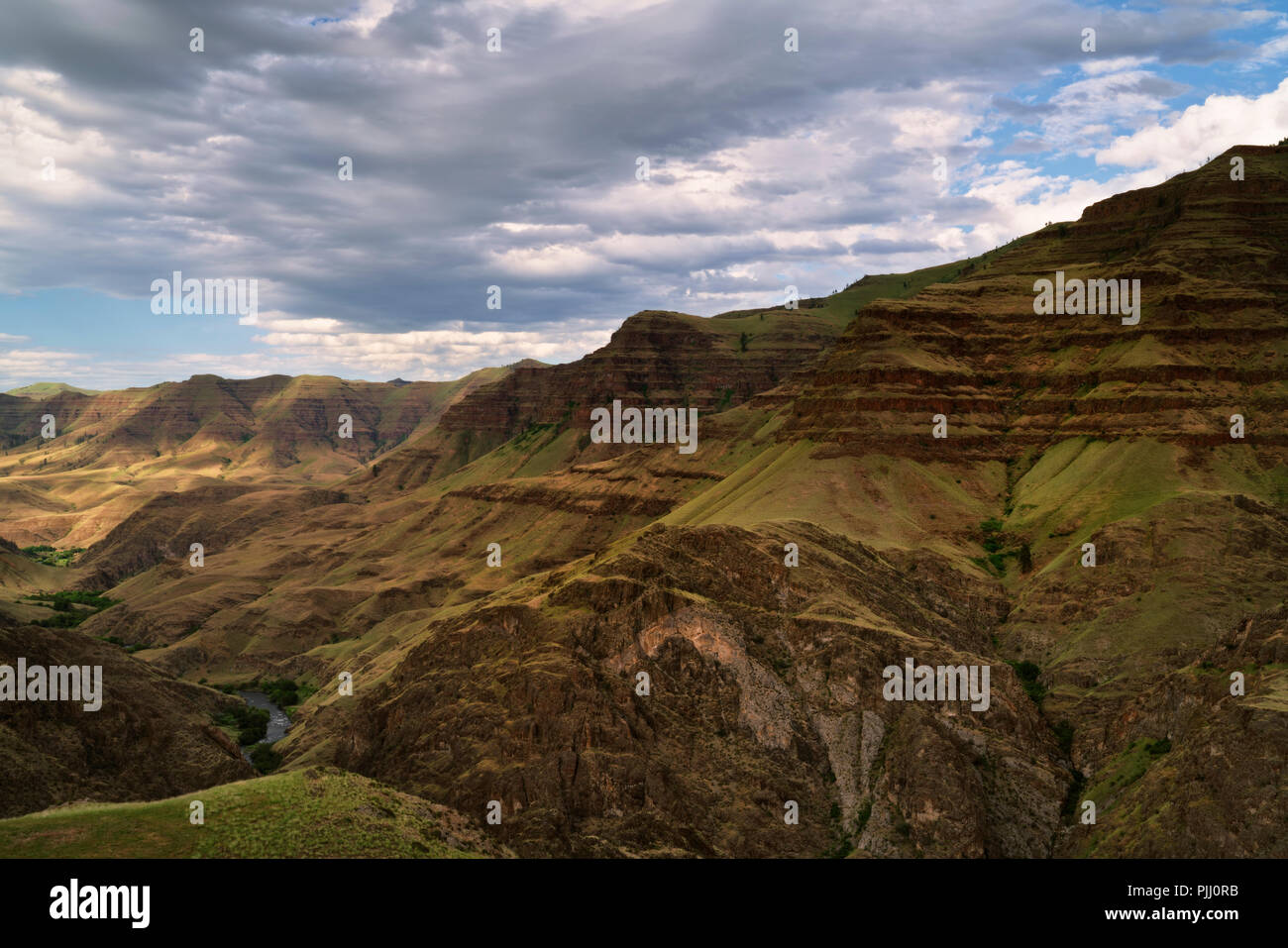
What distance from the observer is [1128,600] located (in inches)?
3775

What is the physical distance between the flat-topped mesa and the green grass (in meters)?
97.0

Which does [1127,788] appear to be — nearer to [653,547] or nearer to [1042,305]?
[653,547]

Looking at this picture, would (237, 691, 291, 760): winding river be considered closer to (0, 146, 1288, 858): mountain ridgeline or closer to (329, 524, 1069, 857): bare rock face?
(0, 146, 1288, 858): mountain ridgeline

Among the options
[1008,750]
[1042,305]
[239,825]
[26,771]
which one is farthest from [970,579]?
[26,771]

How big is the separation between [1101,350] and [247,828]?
5230 inches

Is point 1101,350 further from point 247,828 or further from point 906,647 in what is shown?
point 247,828

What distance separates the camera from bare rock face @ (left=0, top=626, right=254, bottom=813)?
7200 centimetres

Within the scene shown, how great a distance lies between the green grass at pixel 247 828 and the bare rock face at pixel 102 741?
23.4 m

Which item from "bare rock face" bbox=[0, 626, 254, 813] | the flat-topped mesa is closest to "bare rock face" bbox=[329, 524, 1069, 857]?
"bare rock face" bbox=[0, 626, 254, 813]

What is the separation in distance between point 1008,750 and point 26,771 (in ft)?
251

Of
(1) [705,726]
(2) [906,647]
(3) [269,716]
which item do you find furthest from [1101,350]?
(3) [269,716]

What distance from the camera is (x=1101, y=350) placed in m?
139

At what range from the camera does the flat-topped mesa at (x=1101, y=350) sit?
4911 inches

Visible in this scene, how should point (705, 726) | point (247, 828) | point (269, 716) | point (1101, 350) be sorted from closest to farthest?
point (247, 828), point (705, 726), point (269, 716), point (1101, 350)
